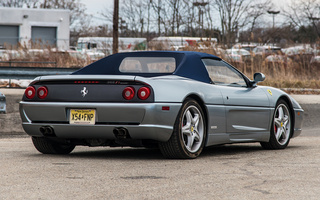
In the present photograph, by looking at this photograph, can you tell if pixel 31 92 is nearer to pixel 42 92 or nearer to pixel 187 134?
pixel 42 92

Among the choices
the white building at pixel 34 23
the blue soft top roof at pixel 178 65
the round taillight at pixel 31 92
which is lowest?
the round taillight at pixel 31 92

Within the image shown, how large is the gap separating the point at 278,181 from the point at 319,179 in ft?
1.33

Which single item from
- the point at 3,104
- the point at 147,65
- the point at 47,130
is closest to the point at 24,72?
the point at 3,104

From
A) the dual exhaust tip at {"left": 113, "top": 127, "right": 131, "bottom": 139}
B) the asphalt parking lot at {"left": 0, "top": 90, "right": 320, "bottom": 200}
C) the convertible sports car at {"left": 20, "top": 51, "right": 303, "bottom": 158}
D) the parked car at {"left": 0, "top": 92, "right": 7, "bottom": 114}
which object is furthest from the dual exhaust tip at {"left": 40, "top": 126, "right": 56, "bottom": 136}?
the parked car at {"left": 0, "top": 92, "right": 7, "bottom": 114}

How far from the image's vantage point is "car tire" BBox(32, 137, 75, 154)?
7012 mm

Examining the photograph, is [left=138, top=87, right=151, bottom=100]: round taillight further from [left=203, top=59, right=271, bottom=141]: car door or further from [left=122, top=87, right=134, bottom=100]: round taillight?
[left=203, top=59, right=271, bottom=141]: car door

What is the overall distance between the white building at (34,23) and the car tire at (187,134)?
45.4 m

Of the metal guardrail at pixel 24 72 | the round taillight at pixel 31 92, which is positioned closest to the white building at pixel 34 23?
the metal guardrail at pixel 24 72

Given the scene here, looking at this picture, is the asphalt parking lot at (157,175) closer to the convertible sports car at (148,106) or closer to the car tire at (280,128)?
the convertible sports car at (148,106)

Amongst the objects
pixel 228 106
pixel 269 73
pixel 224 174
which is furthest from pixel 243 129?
pixel 269 73

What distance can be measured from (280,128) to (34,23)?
153ft

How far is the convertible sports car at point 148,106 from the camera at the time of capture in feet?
20.3

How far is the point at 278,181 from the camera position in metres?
5.03

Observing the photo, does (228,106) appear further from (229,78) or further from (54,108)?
(54,108)
